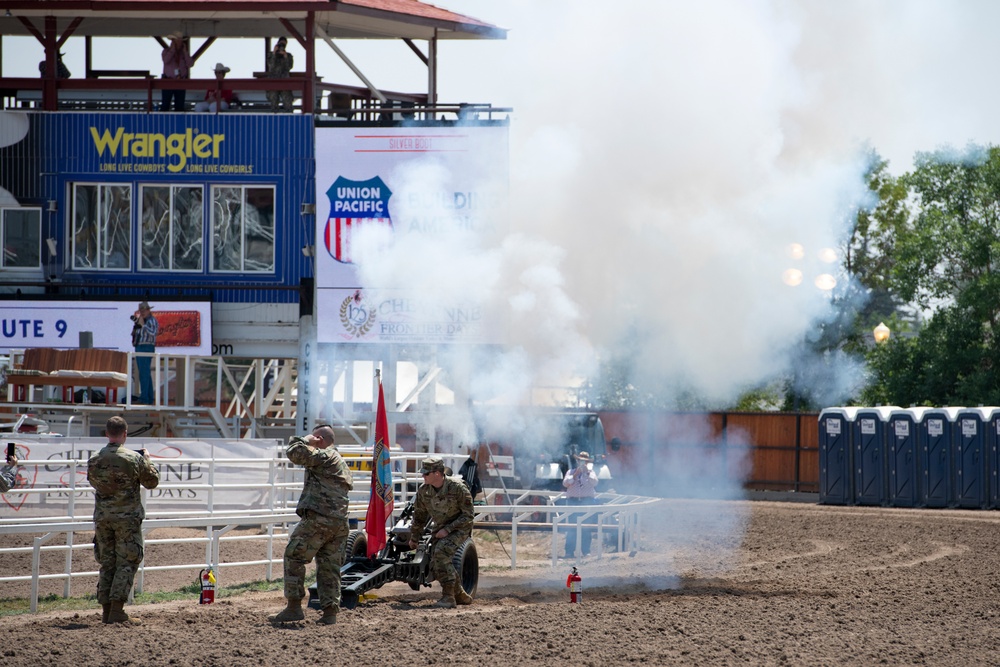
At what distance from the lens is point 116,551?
12000mm

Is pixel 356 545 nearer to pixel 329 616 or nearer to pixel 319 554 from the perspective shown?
pixel 319 554

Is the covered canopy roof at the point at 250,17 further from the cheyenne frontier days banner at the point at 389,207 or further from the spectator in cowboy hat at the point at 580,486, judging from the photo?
the spectator in cowboy hat at the point at 580,486

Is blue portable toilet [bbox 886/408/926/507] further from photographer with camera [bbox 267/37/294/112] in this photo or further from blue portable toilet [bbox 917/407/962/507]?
photographer with camera [bbox 267/37/294/112]

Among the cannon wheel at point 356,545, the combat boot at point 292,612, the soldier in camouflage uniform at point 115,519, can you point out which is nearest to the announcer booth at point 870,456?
the cannon wheel at point 356,545

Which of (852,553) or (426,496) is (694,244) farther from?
(426,496)

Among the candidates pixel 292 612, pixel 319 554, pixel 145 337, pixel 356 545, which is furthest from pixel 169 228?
pixel 292 612

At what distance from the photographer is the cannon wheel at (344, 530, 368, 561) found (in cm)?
1423

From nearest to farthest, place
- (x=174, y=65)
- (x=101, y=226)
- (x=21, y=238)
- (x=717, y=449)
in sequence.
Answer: (x=101, y=226) → (x=21, y=238) → (x=174, y=65) → (x=717, y=449)

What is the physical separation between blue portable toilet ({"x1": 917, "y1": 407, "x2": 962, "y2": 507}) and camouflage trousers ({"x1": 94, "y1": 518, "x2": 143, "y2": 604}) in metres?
23.4

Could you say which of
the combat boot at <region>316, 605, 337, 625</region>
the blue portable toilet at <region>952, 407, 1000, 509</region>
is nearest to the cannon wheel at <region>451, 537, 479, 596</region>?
the combat boot at <region>316, 605, 337, 625</region>

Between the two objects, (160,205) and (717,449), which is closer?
(160,205)

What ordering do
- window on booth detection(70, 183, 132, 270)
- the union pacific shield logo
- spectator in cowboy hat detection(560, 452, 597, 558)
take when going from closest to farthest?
spectator in cowboy hat detection(560, 452, 597, 558) < the union pacific shield logo < window on booth detection(70, 183, 132, 270)

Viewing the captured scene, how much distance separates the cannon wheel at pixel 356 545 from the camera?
560 inches

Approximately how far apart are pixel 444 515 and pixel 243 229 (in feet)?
55.5
